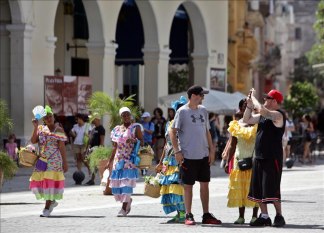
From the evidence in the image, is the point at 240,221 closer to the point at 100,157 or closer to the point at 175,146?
the point at 175,146

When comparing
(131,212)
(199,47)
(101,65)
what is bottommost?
(131,212)

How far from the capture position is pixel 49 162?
17.5 meters

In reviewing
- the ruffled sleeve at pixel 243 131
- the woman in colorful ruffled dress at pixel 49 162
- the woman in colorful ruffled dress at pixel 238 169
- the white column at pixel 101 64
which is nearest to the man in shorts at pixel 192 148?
the woman in colorful ruffled dress at pixel 238 169

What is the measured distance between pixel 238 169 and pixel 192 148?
0.91 m

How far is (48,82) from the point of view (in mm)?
32719

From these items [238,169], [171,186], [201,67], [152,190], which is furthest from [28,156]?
[201,67]

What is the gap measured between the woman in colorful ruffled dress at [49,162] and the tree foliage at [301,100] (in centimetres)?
3889

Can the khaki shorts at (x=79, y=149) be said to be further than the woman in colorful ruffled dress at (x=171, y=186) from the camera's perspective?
Yes

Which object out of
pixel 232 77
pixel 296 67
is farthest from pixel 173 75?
pixel 296 67

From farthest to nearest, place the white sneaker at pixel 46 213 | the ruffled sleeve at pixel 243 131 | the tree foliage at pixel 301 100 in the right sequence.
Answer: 1. the tree foliage at pixel 301 100
2. the white sneaker at pixel 46 213
3. the ruffled sleeve at pixel 243 131

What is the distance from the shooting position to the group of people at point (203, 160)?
15.1 metres

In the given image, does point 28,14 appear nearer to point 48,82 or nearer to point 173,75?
point 48,82

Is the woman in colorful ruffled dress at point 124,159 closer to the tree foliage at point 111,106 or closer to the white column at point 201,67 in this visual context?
the tree foliage at point 111,106

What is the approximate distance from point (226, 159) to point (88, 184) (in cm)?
891
